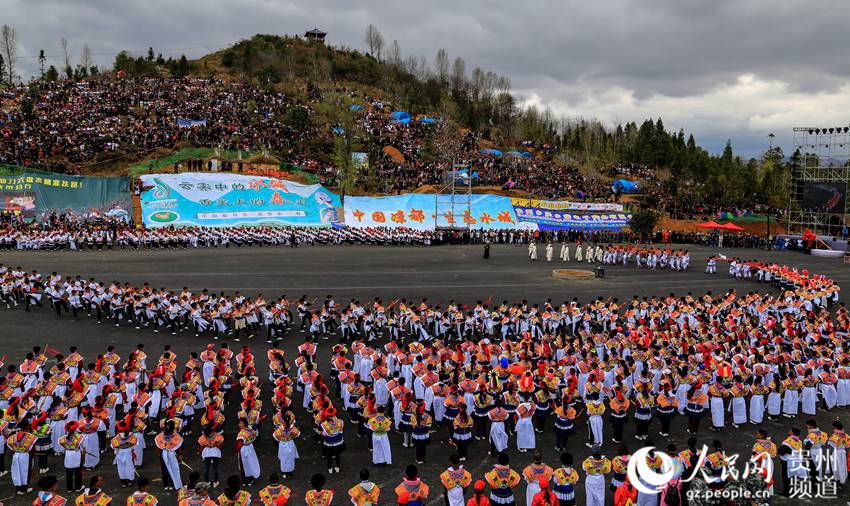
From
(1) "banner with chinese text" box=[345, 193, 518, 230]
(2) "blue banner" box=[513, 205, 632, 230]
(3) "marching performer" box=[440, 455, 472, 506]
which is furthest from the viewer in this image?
(2) "blue banner" box=[513, 205, 632, 230]

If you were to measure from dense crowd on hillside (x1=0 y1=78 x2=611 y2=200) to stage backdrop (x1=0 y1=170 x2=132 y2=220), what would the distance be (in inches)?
107

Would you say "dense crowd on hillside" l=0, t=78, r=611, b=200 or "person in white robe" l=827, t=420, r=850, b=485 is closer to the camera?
"person in white robe" l=827, t=420, r=850, b=485

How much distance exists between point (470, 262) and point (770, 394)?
23117 mm

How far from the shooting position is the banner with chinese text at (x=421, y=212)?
4925 cm

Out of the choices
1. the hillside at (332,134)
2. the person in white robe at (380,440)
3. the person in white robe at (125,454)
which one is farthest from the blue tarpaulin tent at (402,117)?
the person in white robe at (125,454)

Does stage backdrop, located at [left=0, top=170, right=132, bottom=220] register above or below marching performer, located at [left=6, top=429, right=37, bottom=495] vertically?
above

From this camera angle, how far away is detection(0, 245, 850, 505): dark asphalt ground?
1080 cm

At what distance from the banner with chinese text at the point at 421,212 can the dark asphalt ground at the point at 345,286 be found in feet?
20.5

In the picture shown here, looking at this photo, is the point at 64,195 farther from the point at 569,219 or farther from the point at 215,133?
the point at 569,219

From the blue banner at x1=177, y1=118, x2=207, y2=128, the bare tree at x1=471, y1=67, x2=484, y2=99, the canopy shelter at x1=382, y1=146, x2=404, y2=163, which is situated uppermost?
the bare tree at x1=471, y1=67, x2=484, y2=99

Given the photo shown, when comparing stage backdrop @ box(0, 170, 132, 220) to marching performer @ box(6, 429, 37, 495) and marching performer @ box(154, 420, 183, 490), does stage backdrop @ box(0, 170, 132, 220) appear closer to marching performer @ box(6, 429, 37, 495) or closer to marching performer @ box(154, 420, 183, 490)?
marching performer @ box(6, 429, 37, 495)

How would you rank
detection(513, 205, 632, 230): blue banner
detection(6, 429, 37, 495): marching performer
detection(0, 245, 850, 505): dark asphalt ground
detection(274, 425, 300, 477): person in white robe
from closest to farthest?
detection(6, 429, 37, 495): marching performer → detection(274, 425, 300, 477): person in white robe → detection(0, 245, 850, 505): dark asphalt ground → detection(513, 205, 632, 230): blue banner

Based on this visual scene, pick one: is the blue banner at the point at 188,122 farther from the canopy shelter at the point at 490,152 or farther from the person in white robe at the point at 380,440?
the person in white robe at the point at 380,440

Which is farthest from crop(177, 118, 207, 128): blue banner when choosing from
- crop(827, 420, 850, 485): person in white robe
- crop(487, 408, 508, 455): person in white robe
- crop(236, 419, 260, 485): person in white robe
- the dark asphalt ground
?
crop(827, 420, 850, 485): person in white robe
